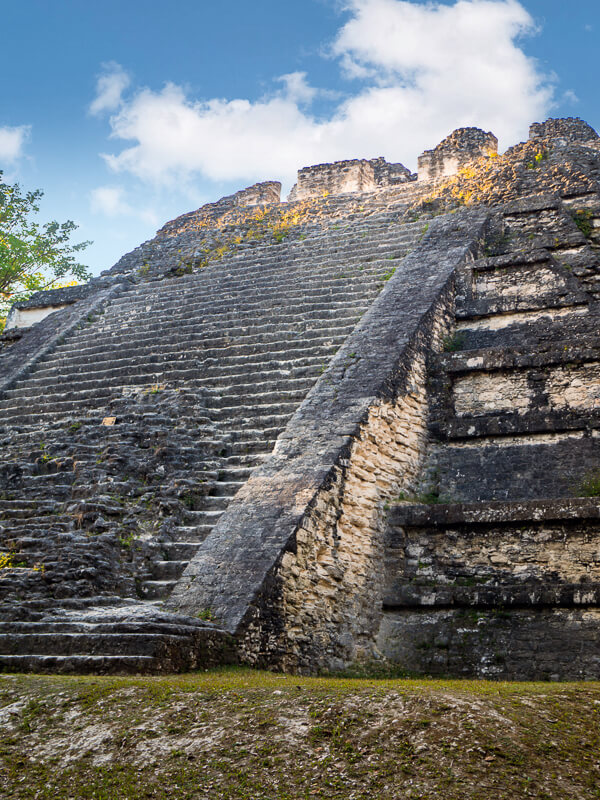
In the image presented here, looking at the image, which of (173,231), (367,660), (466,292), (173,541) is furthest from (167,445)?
(173,231)

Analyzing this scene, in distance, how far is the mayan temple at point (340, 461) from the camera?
5.99 meters

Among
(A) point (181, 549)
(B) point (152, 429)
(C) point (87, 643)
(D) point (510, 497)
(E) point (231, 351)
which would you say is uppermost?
(E) point (231, 351)

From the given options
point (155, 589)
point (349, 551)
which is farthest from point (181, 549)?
point (349, 551)

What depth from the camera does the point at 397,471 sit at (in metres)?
7.54

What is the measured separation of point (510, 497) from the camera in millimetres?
7289

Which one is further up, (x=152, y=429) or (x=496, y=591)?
(x=152, y=429)

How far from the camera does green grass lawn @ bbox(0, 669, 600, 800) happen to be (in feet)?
10.9

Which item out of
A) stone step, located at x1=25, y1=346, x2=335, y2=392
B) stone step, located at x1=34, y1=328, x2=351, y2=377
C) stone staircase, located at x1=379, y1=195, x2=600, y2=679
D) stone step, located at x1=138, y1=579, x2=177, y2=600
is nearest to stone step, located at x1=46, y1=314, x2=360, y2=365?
stone step, located at x1=34, y1=328, x2=351, y2=377

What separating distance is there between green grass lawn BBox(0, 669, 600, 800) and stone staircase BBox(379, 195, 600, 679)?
1.97 m

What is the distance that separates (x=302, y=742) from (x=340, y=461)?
3326 millimetres

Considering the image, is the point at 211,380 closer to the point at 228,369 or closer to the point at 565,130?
the point at 228,369

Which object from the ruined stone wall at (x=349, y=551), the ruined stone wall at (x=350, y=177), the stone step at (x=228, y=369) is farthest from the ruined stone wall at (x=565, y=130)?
the ruined stone wall at (x=349, y=551)

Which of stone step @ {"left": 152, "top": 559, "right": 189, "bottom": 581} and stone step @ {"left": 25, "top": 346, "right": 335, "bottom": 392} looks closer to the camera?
stone step @ {"left": 152, "top": 559, "right": 189, "bottom": 581}

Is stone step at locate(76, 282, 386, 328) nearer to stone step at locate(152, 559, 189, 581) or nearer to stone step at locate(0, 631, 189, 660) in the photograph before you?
stone step at locate(152, 559, 189, 581)
